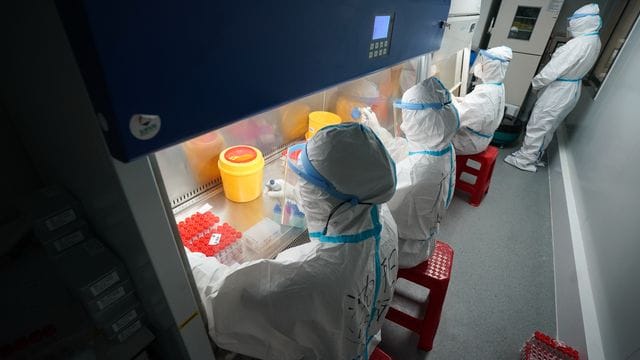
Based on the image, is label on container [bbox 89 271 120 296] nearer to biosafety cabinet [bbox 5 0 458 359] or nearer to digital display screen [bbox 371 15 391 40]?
biosafety cabinet [bbox 5 0 458 359]

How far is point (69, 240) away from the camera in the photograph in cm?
60

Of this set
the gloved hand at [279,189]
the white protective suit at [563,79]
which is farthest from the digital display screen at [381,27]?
the white protective suit at [563,79]

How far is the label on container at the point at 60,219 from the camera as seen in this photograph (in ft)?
1.88

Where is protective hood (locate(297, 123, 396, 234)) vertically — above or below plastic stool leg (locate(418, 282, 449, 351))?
above

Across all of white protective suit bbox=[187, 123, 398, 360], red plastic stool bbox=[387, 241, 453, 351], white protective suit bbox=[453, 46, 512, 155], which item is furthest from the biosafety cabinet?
white protective suit bbox=[453, 46, 512, 155]

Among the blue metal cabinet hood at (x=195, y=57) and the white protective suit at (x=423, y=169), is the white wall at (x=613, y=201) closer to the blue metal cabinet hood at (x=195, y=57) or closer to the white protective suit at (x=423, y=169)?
the white protective suit at (x=423, y=169)

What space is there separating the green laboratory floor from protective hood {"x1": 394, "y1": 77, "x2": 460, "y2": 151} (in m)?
1.11

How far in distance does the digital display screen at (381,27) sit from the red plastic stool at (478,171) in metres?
2.17

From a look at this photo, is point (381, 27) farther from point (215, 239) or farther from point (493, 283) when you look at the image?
point (493, 283)

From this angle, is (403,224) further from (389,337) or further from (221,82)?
(221,82)

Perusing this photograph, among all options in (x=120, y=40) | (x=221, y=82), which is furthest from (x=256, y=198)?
(x=120, y=40)

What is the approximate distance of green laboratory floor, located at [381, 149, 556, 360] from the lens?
1729 mm

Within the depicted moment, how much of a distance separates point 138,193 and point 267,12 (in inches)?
14.9

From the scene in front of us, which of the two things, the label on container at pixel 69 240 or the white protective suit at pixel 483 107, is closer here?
the label on container at pixel 69 240
